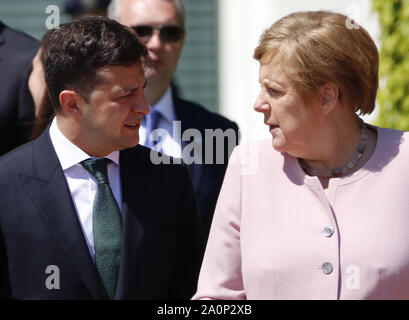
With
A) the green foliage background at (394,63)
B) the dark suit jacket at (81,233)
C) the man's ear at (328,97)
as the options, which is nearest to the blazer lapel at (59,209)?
the dark suit jacket at (81,233)

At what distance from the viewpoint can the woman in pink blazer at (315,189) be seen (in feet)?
9.55

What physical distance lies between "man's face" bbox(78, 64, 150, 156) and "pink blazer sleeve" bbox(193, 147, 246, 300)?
45 centimetres

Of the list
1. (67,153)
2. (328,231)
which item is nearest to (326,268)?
(328,231)

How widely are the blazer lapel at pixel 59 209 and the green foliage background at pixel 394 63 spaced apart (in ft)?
11.7

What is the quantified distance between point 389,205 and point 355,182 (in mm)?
149

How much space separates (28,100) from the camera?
419 cm

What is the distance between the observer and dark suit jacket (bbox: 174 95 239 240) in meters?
4.10

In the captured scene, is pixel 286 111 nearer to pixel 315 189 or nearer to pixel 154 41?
pixel 315 189

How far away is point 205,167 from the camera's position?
4.17m

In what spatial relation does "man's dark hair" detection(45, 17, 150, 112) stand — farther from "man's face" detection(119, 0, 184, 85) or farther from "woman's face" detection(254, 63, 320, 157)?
"man's face" detection(119, 0, 184, 85)

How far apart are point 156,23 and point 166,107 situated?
427mm

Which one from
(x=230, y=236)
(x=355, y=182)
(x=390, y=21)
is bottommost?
(x=230, y=236)
